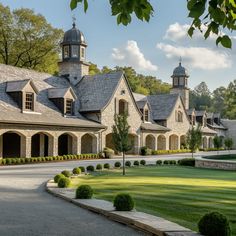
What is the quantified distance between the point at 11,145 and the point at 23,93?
15.0 ft

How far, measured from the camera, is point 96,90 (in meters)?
42.1

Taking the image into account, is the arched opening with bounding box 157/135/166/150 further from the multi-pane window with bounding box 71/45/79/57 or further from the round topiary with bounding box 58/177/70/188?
the round topiary with bounding box 58/177/70/188

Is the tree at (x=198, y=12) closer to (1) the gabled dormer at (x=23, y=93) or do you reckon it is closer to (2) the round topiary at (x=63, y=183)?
(2) the round topiary at (x=63, y=183)

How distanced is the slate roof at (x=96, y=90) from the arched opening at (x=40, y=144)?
583 centimetres

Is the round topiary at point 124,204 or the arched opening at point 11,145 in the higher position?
the arched opening at point 11,145

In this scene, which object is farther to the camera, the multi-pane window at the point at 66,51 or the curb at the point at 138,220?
the multi-pane window at the point at 66,51

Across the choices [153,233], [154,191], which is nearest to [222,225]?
[153,233]

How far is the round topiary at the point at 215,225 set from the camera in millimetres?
7250

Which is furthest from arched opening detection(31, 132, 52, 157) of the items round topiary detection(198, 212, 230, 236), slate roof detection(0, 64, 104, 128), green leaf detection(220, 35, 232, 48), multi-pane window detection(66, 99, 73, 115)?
green leaf detection(220, 35, 232, 48)

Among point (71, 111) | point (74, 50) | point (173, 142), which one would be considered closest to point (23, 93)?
point (71, 111)

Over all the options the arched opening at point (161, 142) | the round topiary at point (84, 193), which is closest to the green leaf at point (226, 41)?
the round topiary at point (84, 193)

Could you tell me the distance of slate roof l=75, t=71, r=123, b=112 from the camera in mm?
40281

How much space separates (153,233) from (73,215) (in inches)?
104

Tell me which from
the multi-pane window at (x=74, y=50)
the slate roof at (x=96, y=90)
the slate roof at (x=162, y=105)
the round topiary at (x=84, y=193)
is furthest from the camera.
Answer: the slate roof at (x=162, y=105)
